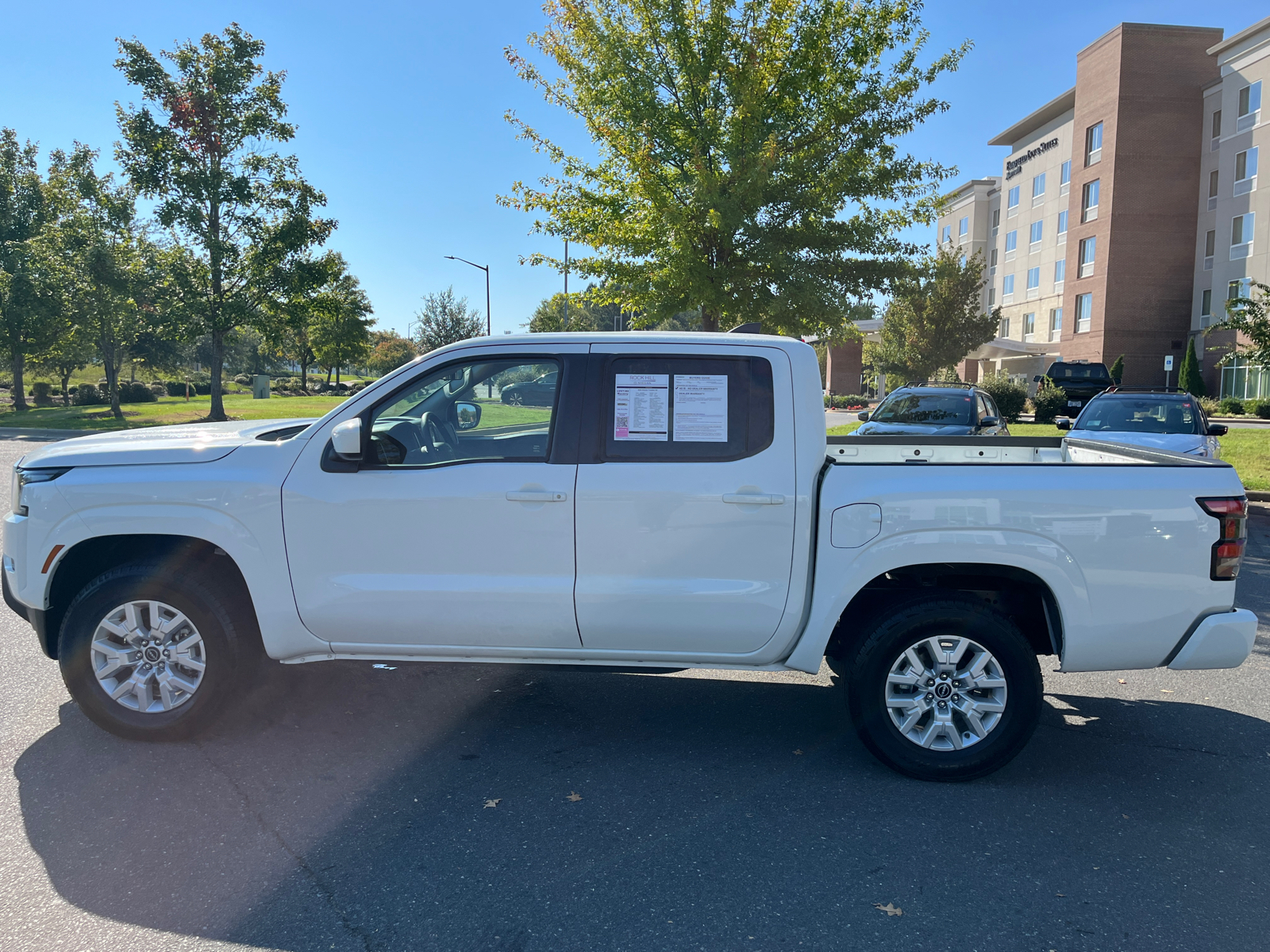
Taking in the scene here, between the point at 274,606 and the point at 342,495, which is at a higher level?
the point at 342,495

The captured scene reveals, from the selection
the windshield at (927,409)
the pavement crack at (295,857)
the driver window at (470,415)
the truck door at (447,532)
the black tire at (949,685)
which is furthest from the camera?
the windshield at (927,409)

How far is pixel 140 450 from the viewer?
433cm

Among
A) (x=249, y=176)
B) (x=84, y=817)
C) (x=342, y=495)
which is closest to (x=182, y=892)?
(x=84, y=817)

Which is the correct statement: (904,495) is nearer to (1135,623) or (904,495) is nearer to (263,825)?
(1135,623)

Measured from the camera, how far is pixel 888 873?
10.9 feet

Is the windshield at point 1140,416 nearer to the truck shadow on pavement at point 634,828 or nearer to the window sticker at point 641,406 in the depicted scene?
the truck shadow on pavement at point 634,828

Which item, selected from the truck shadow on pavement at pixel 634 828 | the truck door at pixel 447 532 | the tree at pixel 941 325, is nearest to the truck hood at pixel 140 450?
the truck door at pixel 447 532

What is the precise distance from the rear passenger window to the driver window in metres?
0.31

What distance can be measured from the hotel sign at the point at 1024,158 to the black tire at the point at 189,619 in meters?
57.8

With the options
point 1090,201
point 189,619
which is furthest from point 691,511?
point 1090,201

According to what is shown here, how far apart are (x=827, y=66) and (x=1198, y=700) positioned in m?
12.6

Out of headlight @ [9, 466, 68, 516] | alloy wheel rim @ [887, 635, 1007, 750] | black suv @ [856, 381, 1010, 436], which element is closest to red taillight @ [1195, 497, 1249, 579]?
alloy wheel rim @ [887, 635, 1007, 750]

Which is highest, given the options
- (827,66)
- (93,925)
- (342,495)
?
(827,66)

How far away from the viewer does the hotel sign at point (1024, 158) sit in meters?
52.9
